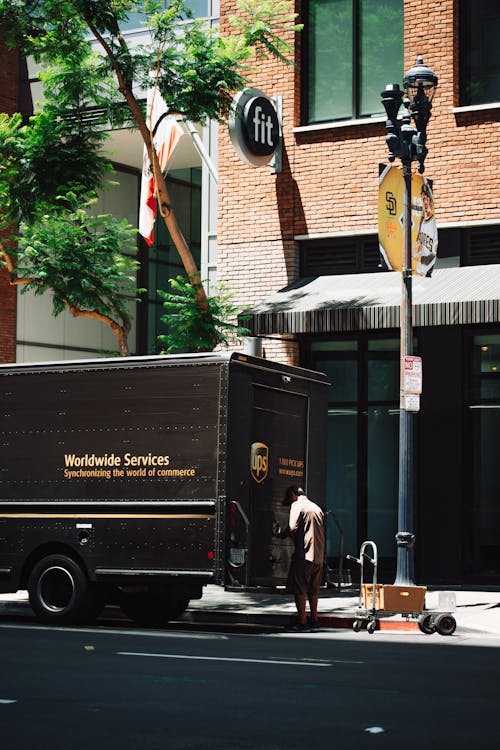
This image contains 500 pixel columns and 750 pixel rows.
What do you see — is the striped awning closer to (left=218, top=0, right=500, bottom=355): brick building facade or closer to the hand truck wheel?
(left=218, top=0, right=500, bottom=355): brick building facade

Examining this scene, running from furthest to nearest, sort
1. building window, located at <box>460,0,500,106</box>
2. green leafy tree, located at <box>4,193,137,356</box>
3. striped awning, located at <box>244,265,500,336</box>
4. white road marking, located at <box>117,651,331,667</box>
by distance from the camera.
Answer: building window, located at <box>460,0,500,106</box> < green leafy tree, located at <box>4,193,137,356</box> < striped awning, located at <box>244,265,500,336</box> < white road marking, located at <box>117,651,331,667</box>

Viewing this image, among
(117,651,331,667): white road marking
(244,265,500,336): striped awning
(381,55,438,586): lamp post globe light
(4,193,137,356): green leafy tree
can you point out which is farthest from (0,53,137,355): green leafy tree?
(117,651,331,667): white road marking

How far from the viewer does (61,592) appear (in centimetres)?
1627

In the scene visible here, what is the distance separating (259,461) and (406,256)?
382 cm

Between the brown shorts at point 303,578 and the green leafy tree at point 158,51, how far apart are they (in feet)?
18.5

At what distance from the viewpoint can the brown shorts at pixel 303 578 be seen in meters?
15.9

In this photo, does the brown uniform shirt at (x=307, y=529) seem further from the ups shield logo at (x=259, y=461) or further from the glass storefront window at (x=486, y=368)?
the glass storefront window at (x=486, y=368)

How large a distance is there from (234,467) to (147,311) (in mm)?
19669

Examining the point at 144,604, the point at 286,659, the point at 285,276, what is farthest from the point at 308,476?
the point at 285,276

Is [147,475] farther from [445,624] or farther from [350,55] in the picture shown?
[350,55]

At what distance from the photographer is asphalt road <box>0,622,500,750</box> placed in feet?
25.9

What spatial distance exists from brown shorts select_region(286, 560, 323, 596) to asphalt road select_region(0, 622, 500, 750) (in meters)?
1.77

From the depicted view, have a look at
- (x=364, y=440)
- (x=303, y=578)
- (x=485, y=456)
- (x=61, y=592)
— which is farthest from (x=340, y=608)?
(x=364, y=440)

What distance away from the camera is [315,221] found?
22531 millimetres
